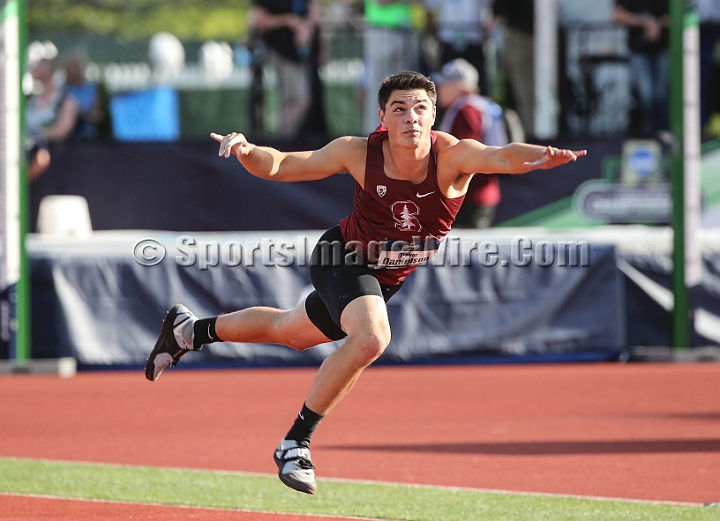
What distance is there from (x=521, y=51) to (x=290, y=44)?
2981mm

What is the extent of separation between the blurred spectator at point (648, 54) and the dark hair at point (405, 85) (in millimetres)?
8817

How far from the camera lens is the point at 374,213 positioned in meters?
6.45

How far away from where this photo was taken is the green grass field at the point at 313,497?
22.0ft

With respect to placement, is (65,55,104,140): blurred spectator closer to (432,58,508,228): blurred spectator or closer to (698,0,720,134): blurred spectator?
(432,58,508,228): blurred spectator

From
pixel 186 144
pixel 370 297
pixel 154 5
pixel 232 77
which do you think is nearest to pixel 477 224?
pixel 186 144

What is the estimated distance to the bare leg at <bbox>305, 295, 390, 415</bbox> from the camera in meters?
6.05

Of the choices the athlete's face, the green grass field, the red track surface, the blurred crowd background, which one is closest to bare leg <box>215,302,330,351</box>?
the green grass field

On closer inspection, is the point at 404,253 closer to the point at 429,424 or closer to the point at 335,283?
the point at 335,283

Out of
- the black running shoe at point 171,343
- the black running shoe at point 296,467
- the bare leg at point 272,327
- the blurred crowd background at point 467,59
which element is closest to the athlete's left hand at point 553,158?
the bare leg at point 272,327

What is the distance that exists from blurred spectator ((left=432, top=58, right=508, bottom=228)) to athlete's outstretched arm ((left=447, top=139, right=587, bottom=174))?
596 centimetres

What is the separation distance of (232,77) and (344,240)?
1814cm

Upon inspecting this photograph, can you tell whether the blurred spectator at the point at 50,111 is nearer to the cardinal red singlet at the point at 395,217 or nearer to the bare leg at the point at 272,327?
the bare leg at the point at 272,327

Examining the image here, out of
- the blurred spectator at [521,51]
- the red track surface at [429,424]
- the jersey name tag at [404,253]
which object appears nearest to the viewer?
the jersey name tag at [404,253]

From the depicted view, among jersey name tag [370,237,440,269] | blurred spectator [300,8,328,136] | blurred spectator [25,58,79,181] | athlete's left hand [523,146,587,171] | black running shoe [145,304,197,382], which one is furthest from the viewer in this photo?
blurred spectator [25,58,79,181]
